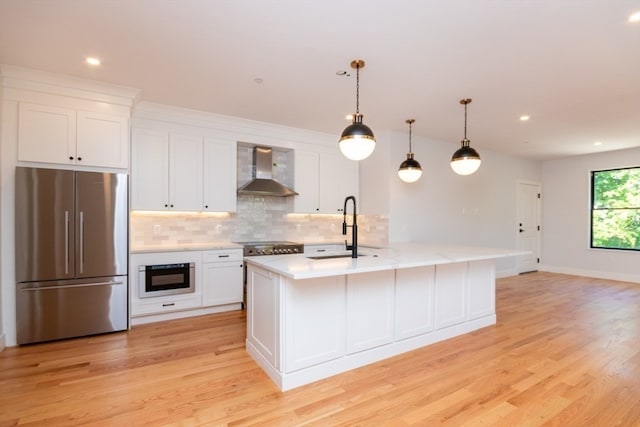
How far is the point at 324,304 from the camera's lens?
2496 mm

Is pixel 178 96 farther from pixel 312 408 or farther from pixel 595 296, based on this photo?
pixel 595 296

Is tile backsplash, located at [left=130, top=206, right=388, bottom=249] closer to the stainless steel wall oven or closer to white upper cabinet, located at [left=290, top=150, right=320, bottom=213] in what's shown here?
white upper cabinet, located at [left=290, top=150, right=320, bottom=213]

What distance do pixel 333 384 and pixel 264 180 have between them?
3.05 meters

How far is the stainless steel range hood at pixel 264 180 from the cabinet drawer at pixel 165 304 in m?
1.54

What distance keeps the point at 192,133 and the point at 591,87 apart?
452cm

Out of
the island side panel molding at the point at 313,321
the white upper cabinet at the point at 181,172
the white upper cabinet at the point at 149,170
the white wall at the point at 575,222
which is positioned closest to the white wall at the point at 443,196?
the white wall at the point at 575,222

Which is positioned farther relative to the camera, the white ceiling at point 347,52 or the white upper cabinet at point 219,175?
the white upper cabinet at point 219,175

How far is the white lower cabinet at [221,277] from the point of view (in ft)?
13.0

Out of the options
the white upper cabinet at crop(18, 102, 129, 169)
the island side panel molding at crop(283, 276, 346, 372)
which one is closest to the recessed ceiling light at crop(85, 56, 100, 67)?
the white upper cabinet at crop(18, 102, 129, 169)

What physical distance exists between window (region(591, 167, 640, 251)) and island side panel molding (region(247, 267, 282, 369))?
737 cm

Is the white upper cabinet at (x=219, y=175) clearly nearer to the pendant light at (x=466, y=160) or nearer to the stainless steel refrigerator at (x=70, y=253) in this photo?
the stainless steel refrigerator at (x=70, y=253)

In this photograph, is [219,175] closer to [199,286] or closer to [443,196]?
[199,286]

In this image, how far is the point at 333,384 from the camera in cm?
237

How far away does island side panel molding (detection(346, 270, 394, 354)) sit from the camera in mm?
2633
